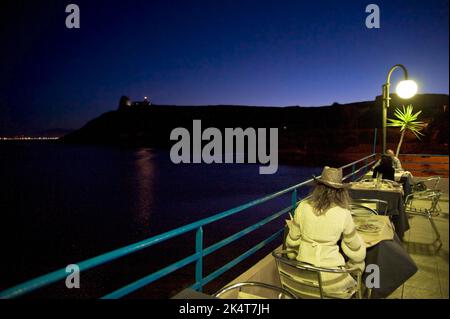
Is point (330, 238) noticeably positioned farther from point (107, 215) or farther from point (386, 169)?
point (107, 215)

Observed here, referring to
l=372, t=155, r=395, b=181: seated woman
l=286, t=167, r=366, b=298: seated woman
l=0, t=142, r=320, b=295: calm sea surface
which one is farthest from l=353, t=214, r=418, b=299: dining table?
l=0, t=142, r=320, b=295: calm sea surface

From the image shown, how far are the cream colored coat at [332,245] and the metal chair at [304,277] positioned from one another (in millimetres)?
87

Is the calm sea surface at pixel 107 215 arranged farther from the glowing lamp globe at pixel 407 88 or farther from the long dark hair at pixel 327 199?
the long dark hair at pixel 327 199

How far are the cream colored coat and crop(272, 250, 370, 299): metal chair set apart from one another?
0.09 metres

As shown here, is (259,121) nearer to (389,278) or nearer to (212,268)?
(212,268)

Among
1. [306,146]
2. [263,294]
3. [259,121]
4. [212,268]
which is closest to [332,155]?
[306,146]

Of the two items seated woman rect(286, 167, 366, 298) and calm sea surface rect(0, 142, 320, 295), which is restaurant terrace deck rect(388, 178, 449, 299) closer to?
seated woman rect(286, 167, 366, 298)

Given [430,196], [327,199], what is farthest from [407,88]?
[327,199]

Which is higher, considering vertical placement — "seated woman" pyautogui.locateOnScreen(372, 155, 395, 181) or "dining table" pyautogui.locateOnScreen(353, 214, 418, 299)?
"seated woman" pyautogui.locateOnScreen(372, 155, 395, 181)

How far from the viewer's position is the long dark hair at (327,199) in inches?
102

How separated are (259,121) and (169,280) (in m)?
96.9

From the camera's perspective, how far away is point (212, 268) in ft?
77.6

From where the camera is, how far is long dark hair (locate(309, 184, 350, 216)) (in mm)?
2600

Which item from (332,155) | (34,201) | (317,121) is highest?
(317,121)
